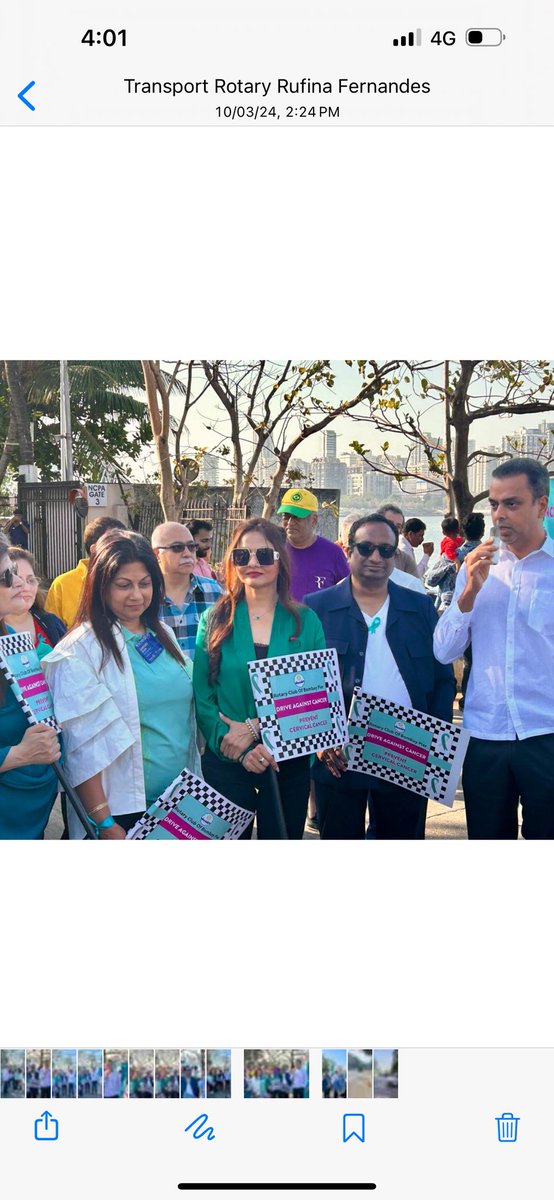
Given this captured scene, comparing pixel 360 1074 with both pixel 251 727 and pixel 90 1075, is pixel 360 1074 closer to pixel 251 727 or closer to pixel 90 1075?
pixel 90 1075

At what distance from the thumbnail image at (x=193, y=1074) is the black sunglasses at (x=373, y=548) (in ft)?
6.51

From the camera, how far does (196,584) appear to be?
13.3ft

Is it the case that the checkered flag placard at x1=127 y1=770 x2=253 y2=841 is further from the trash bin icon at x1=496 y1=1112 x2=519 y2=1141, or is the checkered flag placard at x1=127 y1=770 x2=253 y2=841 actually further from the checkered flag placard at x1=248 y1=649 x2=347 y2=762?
the trash bin icon at x1=496 y1=1112 x2=519 y2=1141

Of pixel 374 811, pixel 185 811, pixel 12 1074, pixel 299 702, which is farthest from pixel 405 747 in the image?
pixel 12 1074

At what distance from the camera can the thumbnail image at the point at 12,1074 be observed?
246 cm

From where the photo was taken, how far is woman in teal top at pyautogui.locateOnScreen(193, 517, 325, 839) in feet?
12.3

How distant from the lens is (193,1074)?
248cm

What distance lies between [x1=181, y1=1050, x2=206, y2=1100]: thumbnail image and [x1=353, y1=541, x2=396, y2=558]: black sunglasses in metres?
1.99

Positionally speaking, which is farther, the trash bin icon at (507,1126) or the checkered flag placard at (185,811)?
the checkered flag placard at (185,811)

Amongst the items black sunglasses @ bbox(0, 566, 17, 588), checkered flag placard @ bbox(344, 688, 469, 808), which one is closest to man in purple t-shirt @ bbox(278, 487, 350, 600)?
checkered flag placard @ bbox(344, 688, 469, 808)
